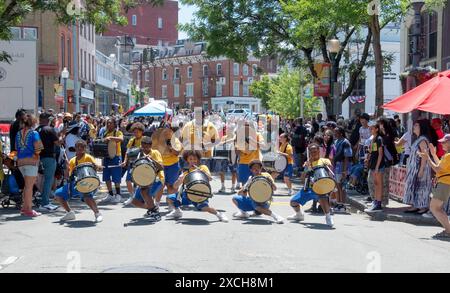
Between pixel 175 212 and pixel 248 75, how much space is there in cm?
7804

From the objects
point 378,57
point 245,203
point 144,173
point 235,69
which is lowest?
point 245,203

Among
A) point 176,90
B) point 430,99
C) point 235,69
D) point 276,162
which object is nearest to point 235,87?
point 235,69

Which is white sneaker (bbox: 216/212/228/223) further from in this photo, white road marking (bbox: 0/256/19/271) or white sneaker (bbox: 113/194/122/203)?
white road marking (bbox: 0/256/19/271)

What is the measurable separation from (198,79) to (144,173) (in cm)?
7906

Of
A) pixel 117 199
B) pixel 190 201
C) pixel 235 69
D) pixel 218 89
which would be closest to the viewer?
pixel 190 201

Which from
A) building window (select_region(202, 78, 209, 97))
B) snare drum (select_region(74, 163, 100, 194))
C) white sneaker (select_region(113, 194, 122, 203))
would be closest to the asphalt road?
snare drum (select_region(74, 163, 100, 194))

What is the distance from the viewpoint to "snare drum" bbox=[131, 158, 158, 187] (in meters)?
10.5

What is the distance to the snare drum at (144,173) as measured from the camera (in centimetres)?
1055

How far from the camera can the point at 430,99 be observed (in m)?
11.5

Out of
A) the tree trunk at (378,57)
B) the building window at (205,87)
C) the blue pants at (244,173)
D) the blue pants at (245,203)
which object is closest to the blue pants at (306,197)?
the blue pants at (245,203)

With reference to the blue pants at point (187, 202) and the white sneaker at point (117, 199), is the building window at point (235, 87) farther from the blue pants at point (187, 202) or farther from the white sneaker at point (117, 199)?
the blue pants at point (187, 202)

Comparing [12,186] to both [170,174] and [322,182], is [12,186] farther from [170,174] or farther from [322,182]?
[322,182]

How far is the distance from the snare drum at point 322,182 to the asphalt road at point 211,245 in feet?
1.94
